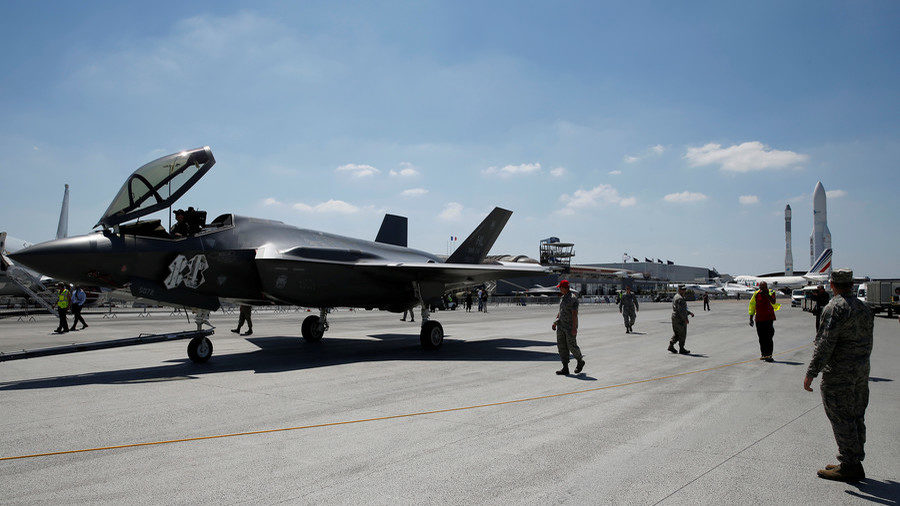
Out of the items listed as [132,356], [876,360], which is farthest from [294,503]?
[876,360]

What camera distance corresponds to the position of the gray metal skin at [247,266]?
8961mm

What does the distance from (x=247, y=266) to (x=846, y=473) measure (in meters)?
10.5

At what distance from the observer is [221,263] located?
421 inches

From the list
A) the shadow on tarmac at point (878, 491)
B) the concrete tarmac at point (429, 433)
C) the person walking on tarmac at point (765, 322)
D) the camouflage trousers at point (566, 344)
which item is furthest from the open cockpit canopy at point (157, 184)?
the person walking on tarmac at point (765, 322)

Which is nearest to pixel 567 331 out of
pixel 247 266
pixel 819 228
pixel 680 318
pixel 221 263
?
pixel 680 318

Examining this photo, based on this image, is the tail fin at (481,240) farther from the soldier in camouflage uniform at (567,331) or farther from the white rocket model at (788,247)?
the white rocket model at (788,247)

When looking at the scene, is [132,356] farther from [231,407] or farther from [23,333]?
[23,333]

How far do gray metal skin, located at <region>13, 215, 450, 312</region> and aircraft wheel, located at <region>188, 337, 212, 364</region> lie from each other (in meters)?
0.77

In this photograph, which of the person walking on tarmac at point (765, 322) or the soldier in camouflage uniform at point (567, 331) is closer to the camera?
the soldier in camouflage uniform at point (567, 331)

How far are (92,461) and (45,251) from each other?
567cm

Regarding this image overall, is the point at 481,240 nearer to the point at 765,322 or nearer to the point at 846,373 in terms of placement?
the point at 765,322

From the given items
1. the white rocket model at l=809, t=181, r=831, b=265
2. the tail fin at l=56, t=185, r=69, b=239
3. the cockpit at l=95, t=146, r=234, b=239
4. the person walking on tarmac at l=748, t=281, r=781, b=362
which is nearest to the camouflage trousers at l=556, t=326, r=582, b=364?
the person walking on tarmac at l=748, t=281, r=781, b=362

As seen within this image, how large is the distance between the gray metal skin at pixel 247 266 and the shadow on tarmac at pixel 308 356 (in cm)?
127

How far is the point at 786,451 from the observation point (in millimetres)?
4887
